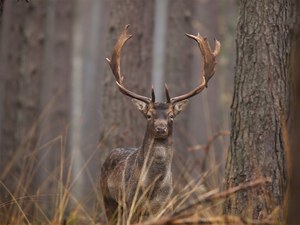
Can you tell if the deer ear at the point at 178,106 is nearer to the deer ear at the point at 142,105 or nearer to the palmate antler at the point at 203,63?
the palmate antler at the point at 203,63

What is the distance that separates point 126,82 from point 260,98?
3895 millimetres

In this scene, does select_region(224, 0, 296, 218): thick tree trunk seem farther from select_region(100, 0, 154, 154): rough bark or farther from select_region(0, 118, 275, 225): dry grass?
select_region(100, 0, 154, 154): rough bark

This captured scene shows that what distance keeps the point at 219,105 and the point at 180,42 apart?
1411 centimetres

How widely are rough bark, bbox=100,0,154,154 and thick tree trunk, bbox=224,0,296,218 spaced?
3.46 meters

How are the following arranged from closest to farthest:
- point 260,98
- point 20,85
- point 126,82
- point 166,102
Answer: point 260,98
point 166,102
point 126,82
point 20,85

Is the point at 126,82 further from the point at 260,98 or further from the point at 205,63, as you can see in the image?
the point at 260,98

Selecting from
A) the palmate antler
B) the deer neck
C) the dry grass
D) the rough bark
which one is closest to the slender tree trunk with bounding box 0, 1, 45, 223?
the dry grass

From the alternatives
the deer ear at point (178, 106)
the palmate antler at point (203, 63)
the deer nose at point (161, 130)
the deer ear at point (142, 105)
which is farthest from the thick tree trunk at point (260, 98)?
the deer ear at point (142, 105)

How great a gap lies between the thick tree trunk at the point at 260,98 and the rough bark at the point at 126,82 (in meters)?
3.46

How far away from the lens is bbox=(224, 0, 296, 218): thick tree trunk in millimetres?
7898

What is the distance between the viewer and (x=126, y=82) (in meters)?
11.6

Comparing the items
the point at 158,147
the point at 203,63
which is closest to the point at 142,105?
the point at 158,147

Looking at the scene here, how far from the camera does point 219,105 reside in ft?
96.3

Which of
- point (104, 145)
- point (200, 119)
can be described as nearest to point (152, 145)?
point (104, 145)
